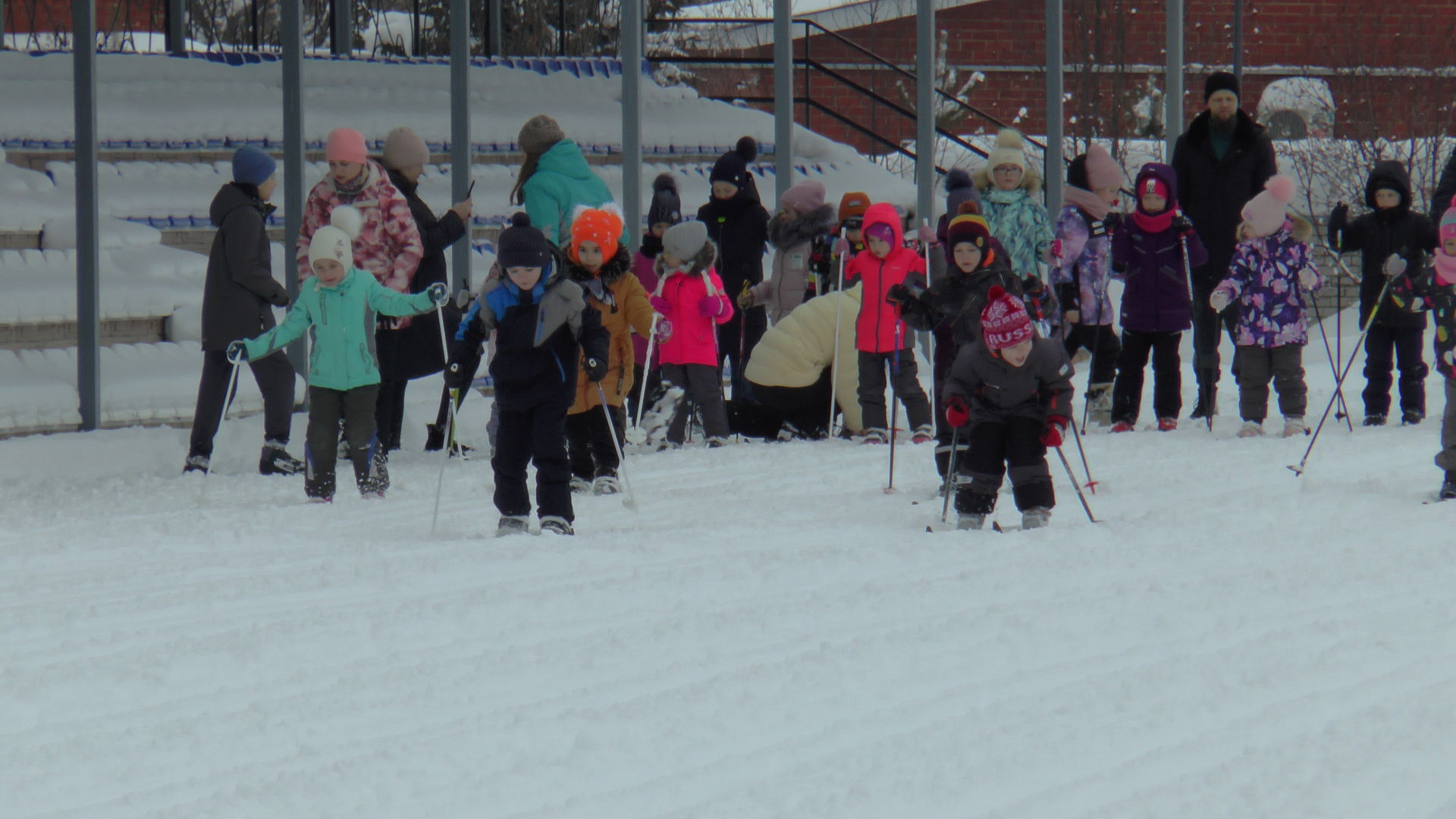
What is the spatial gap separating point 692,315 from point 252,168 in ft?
7.42

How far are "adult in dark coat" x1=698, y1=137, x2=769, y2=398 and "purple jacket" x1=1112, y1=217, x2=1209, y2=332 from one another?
202 cm

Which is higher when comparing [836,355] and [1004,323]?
[1004,323]

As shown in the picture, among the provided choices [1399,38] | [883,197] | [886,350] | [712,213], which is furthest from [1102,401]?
[1399,38]

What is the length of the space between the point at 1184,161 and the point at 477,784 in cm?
765

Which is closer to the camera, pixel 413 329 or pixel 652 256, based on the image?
pixel 413 329

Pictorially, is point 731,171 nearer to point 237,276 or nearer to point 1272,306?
point 1272,306

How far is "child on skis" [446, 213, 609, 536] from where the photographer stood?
671 centimetres

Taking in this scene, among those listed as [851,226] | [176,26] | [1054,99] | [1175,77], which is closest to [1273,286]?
[851,226]

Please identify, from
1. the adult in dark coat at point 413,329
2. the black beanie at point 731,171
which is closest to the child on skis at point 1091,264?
the black beanie at point 731,171

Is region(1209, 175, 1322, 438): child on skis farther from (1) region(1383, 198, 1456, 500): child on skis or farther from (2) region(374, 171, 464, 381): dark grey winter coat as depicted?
(2) region(374, 171, 464, 381): dark grey winter coat

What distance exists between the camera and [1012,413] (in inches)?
266

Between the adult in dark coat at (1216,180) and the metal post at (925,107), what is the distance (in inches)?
98.9

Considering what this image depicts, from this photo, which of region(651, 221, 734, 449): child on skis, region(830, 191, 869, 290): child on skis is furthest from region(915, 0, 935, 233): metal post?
region(651, 221, 734, 449): child on skis

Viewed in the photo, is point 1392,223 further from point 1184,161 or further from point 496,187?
point 496,187
